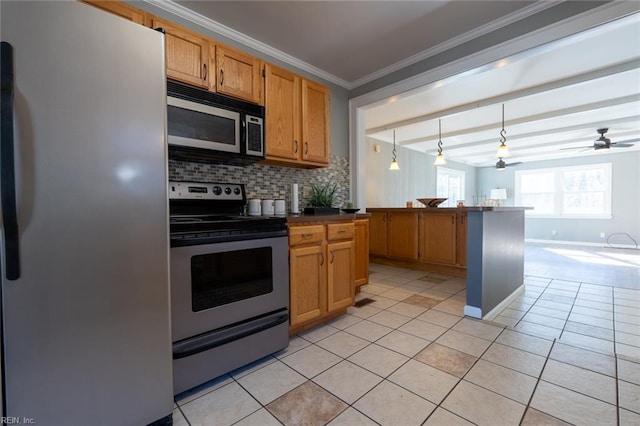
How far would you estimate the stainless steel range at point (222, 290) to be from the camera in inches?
54.6

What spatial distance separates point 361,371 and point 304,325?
2.02 ft

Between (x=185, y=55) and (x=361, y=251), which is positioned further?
(x=361, y=251)

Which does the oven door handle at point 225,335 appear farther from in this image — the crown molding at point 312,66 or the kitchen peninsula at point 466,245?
the crown molding at point 312,66

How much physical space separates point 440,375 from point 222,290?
1.36 meters

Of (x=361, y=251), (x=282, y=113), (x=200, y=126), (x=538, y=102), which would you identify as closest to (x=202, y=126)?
(x=200, y=126)

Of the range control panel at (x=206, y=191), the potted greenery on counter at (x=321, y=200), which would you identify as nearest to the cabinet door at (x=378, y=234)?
the potted greenery on counter at (x=321, y=200)

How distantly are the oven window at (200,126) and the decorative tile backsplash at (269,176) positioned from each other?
372 mm

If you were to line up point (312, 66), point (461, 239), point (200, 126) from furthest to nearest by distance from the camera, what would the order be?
point (461, 239) < point (312, 66) < point (200, 126)

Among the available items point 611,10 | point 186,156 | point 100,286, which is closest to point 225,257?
point 100,286

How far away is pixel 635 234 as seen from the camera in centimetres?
687

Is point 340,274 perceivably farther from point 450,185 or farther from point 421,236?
point 450,185

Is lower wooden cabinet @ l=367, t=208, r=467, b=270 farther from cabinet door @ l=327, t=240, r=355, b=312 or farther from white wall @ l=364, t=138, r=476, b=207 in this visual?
cabinet door @ l=327, t=240, r=355, b=312

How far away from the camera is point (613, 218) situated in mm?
7098

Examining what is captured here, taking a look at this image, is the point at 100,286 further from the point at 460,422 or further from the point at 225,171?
the point at 460,422
